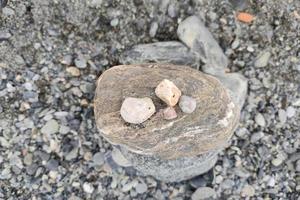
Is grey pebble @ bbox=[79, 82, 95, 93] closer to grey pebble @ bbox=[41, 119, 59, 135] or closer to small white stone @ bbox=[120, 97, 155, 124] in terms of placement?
grey pebble @ bbox=[41, 119, 59, 135]

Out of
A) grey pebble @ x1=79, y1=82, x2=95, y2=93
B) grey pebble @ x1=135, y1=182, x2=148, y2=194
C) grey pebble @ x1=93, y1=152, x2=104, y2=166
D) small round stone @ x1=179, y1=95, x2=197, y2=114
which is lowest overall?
grey pebble @ x1=135, y1=182, x2=148, y2=194

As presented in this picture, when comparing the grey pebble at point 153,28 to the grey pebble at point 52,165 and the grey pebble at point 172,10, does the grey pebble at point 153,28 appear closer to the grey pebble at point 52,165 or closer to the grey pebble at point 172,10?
the grey pebble at point 172,10

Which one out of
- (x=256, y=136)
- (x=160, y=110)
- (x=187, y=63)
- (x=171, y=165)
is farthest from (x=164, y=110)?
(x=256, y=136)

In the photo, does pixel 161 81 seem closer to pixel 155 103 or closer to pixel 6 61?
pixel 155 103

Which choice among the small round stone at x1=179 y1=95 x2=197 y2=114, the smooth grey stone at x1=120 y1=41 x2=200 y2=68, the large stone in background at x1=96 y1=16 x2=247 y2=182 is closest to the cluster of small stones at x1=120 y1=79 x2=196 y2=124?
the small round stone at x1=179 y1=95 x2=197 y2=114

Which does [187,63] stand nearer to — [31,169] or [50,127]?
[50,127]

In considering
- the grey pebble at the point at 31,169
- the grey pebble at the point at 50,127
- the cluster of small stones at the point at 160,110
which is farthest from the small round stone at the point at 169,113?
the grey pebble at the point at 31,169
